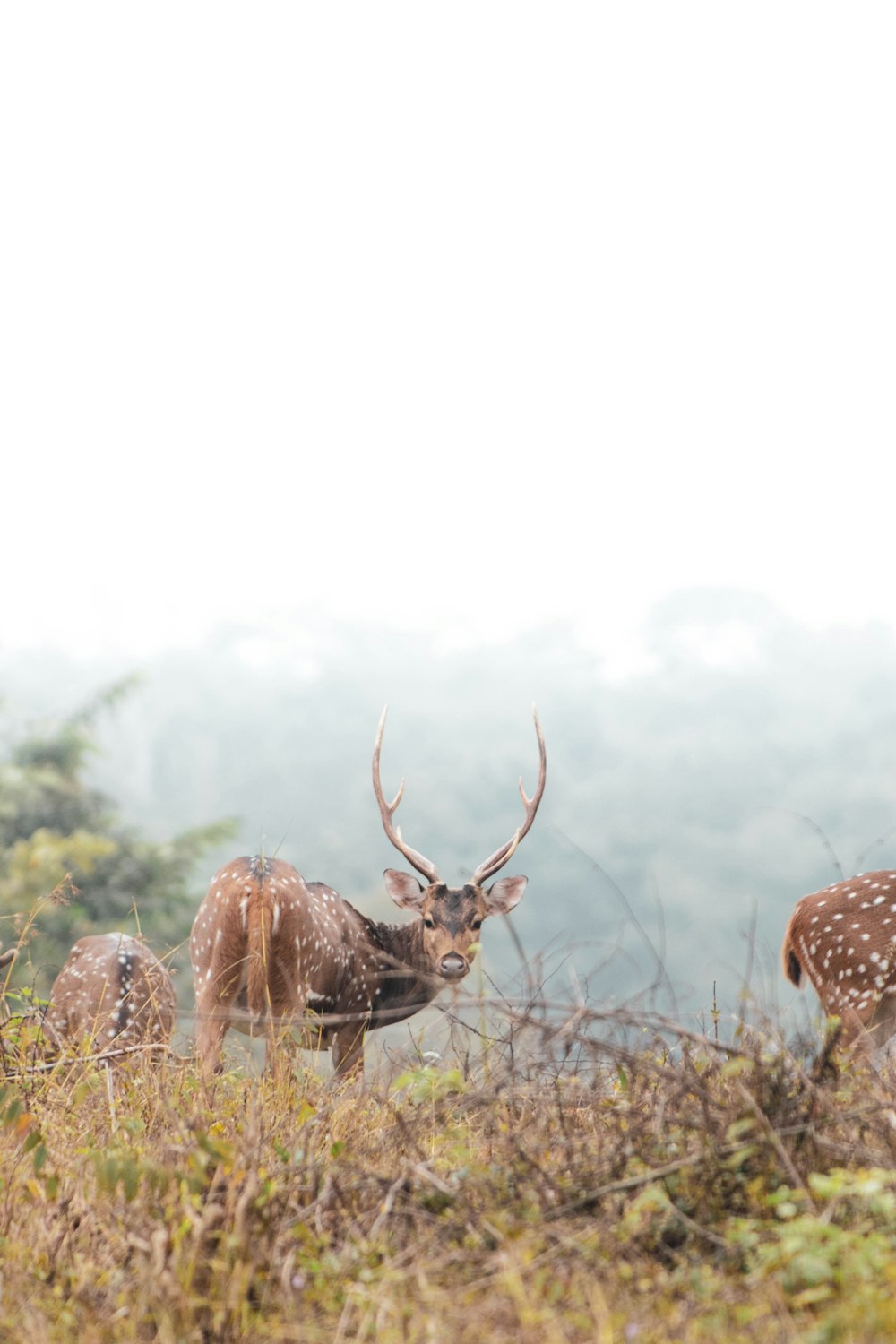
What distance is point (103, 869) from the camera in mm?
22344

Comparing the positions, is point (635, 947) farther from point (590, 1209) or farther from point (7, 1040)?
point (7, 1040)

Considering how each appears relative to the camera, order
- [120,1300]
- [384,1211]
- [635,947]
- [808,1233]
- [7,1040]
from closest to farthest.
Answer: [808,1233] < [120,1300] < [384,1211] < [635,947] < [7,1040]

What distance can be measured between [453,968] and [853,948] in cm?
214

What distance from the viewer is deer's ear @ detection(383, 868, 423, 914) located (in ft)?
25.0

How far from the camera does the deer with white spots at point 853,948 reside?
633 centimetres

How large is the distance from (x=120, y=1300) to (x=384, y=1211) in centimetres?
60

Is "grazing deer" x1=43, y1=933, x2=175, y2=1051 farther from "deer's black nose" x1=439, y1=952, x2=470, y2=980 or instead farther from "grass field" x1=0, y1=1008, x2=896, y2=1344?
"grass field" x1=0, y1=1008, x2=896, y2=1344

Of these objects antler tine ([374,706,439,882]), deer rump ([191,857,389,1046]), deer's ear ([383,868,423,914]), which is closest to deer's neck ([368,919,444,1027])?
deer's ear ([383,868,423,914])

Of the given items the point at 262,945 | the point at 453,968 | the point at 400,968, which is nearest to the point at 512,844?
the point at 453,968

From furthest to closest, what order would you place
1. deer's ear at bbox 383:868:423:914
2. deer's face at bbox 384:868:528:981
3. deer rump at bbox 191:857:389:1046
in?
1. deer's ear at bbox 383:868:423:914
2. deer's face at bbox 384:868:528:981
3. deer rump at bbox 191:857:389:1046

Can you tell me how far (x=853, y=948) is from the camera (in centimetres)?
644

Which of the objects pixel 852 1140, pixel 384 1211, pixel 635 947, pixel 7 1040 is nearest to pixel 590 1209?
pixel 384 1211

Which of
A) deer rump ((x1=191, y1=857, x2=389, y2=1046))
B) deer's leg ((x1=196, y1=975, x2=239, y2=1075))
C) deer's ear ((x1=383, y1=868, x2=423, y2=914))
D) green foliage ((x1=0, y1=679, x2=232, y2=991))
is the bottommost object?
deer's leg ((x1=196, y1=975, x2=239, y2=1075))

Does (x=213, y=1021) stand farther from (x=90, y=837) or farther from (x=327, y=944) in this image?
(x=90, y=837)
